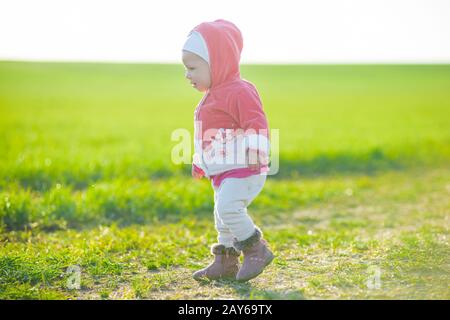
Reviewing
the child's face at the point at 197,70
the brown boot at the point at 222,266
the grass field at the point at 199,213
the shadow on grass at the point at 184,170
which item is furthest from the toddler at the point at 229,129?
the shadow on grass at the point at 184,170

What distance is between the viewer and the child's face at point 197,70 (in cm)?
437

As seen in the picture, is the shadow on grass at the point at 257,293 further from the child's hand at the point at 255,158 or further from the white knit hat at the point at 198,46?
the white knit hat at the point at 198,46

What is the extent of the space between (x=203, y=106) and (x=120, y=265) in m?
1.55

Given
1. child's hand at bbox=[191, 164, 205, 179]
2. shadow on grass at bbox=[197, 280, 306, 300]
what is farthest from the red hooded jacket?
shadow on grass at bbox=[197, 280, 306, 300]

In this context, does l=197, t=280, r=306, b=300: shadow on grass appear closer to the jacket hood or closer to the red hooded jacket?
the red hooded jacket

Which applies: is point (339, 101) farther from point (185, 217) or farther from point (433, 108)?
point (185, 217)

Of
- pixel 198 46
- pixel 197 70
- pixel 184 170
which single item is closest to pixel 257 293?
pixel 197 70

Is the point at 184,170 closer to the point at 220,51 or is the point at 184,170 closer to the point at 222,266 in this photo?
the point at 222,266

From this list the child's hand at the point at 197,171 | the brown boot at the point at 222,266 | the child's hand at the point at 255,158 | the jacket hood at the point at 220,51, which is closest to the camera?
the child's hand at the point at 255,158

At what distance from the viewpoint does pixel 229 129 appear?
4.35m

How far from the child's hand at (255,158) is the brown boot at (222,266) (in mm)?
766

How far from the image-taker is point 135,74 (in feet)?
154

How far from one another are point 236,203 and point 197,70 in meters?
1.01
